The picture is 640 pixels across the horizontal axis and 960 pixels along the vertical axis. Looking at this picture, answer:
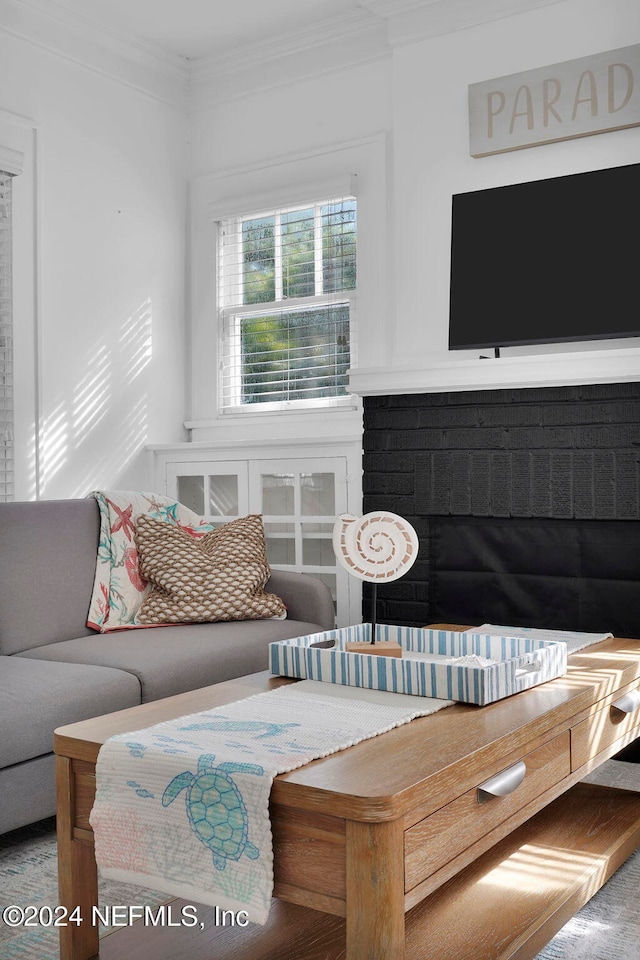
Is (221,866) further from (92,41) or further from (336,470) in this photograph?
(92,41)

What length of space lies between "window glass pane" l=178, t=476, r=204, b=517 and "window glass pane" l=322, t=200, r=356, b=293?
3.63 feet

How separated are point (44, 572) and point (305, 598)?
0.89 metres

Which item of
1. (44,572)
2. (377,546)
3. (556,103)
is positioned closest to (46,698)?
(44,572)

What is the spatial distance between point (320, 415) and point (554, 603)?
148 centimetres

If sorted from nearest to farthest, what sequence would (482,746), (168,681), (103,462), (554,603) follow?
(482,746), (168,681), (554,603), (103,462)

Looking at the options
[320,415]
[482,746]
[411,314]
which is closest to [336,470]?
A: [320,415]

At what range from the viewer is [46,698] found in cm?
223

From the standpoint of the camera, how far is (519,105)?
3684 mm

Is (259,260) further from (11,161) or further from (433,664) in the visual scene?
(433,664)

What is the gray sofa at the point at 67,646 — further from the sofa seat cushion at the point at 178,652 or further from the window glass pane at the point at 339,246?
the window glass pane at the point at 339,246

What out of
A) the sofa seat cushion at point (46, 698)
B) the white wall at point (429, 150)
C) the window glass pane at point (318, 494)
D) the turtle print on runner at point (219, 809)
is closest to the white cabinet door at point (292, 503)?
the window glass pane at point (318, 494)

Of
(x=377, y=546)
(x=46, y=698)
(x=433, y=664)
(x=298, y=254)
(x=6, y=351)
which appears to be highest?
(x=298, y=254)

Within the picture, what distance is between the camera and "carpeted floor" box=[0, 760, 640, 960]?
1711 mm

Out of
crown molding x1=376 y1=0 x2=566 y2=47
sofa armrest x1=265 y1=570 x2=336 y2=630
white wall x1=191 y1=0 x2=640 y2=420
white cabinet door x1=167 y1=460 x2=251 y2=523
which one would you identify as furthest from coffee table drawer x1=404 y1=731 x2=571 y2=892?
crown molding x1=376 y1=0 x2=566 y2=47
